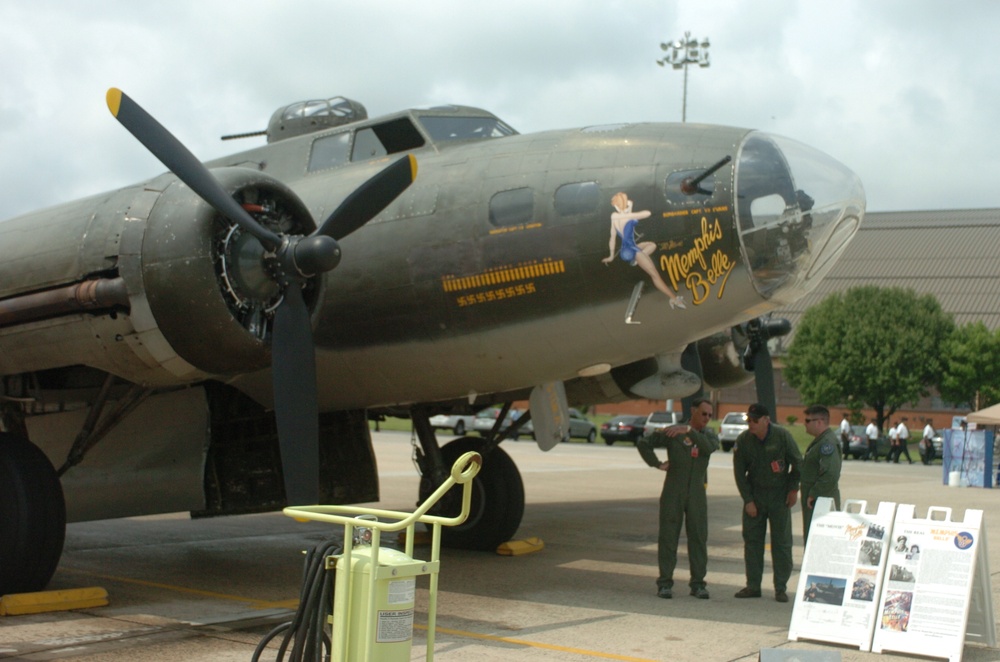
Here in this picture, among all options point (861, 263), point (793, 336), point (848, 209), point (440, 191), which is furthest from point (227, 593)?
point (861, 263)

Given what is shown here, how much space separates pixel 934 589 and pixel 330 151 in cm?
684

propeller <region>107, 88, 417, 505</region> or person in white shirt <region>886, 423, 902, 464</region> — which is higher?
propeller <region>107, 88, 417, 505</region>

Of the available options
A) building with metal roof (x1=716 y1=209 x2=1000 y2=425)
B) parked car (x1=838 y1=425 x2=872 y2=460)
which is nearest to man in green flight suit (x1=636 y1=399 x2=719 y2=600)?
parked car (x1=838 y1=425 x2=872 y2=460)

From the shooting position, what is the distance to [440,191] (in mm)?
9258

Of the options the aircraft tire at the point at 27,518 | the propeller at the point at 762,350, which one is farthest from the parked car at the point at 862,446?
the aircraft tire at the point at 27,518

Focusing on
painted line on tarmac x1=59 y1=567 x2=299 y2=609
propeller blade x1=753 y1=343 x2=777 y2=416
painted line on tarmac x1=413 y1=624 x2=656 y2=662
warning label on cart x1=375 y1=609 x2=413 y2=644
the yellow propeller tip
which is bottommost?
painted line on tarmac x1=59 y1=567 x2=299 y2=609

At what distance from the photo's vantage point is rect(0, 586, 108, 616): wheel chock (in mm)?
8078

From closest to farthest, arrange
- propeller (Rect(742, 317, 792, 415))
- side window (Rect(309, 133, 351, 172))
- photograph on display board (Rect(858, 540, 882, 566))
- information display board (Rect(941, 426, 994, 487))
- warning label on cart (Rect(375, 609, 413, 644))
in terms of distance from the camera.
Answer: warning label on cart (Rect(375, 609, 413, 644)) < photograph on display board (Rect(858, 540, 882, 566)) < side window (Rect(309, 133, 351, 172)) < propeller (Rect(742, 317, 792, 415)) < information display board (Rect(941, 426, 994, 487))

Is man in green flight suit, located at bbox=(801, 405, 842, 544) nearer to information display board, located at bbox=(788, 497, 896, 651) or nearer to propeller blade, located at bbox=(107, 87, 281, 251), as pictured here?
information display board, located at bbox=(788, 497, 896, 651)

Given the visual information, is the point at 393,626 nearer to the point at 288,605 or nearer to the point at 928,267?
the point at 288,605

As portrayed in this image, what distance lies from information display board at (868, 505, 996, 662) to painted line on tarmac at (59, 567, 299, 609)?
14.9ft

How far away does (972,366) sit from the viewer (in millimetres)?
59125

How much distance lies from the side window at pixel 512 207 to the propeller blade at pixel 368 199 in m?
0.77

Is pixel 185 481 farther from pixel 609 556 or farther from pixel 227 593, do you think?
Result: pixel 609 556
